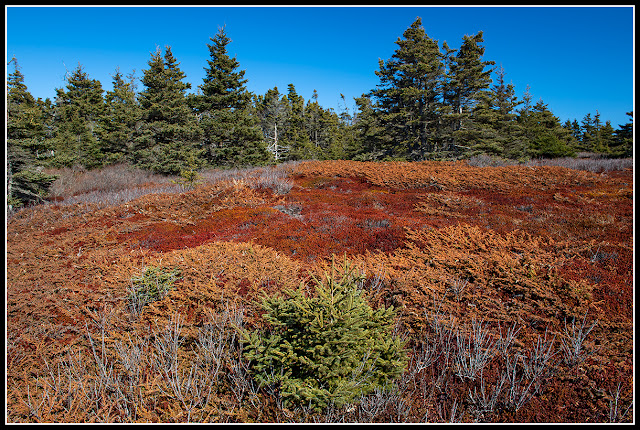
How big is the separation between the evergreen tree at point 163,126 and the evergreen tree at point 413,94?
13.8 m

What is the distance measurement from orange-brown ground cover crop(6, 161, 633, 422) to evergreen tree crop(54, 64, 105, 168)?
55.6 feet

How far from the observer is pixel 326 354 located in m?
2.04

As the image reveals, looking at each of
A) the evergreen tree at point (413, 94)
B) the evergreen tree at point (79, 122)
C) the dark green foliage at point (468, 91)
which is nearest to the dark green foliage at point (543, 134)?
the dark green foliage at point (468, 91)

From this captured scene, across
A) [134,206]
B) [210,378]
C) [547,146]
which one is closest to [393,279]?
[210,378]

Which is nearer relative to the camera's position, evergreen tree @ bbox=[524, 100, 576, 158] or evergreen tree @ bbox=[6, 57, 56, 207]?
evergreen tree @ bbox=[6, 57, 56, 207]

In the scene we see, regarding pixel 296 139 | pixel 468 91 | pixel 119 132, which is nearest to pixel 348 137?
pixel 296 139

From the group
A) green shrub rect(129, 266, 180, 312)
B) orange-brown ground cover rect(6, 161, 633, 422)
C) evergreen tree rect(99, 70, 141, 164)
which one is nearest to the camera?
orange-brown ground cover rect(6, 161, 633, 422)

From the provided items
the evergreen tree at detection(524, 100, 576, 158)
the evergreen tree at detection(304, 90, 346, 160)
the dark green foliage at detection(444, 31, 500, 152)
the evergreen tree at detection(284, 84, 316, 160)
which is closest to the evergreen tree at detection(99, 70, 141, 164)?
the evergreen tree at detection(284, 84, 316, 160)

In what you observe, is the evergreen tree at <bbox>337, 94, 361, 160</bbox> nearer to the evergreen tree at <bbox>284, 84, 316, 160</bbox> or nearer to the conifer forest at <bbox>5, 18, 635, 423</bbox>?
the evergreen tree at <bbox>284, 84, 316, 160</bbox>

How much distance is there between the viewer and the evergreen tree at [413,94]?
21266 millimetres

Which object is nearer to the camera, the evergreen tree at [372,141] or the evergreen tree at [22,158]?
the evergreen tree at [22,158]

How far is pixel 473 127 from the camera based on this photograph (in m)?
22.7

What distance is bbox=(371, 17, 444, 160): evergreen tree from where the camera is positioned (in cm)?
2127

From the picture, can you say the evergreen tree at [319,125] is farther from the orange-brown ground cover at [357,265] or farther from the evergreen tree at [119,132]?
the orange-brown ground cover at [357,265]
